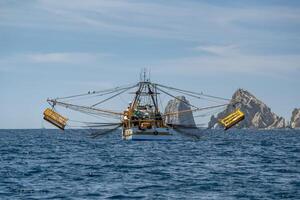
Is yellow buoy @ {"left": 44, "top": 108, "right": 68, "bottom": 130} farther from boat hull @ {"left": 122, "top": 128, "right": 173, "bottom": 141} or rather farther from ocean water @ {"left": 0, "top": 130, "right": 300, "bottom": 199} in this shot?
ocean water @ {"left": 0, "top": 130, "right": 300, "bottom": 199}

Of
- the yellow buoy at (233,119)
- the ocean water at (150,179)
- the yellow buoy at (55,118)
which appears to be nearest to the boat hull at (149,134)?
the yellow buoy at (233,119)

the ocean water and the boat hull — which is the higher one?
the boat hull

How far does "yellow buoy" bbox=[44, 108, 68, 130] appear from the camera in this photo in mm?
81812

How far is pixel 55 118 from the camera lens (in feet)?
271

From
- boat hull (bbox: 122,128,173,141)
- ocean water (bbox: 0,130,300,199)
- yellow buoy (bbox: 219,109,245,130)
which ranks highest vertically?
yellow buoy (bbox: 219,109,245,130)

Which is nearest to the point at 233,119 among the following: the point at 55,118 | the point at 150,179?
the point at 55,118

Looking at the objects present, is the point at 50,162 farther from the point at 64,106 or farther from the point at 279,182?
the point at 64,106

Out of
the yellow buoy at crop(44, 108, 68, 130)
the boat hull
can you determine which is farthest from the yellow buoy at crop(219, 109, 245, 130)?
the yellow buoy at crop(44, 108, 68, 130)

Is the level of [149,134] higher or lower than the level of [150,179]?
higher

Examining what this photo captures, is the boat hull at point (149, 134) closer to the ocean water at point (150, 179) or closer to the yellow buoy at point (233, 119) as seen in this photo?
the yellow buoy at point (233, 119)

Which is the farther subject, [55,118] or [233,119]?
[233,119]

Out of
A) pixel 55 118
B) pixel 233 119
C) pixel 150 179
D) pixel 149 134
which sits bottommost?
pixel 150 179

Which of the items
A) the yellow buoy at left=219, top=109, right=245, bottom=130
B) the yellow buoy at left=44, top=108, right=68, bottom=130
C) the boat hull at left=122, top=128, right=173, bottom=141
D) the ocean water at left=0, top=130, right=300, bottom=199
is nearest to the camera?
the ocean water at left=0, top=130, right=300, bottom=199

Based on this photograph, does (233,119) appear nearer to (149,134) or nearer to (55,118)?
(149,134)
